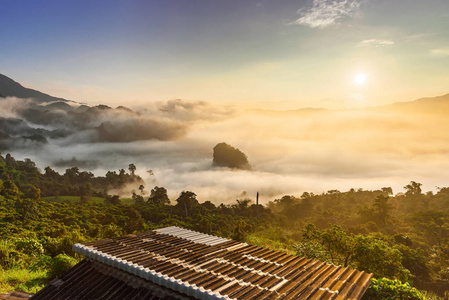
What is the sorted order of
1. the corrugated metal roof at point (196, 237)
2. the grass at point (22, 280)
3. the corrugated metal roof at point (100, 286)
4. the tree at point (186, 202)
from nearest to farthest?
the corrugated metal roof at point (100, 286)
the corrugated metal roof at point (196, 237)
the grass at point (22, 280)
the tree at point (186, 202)

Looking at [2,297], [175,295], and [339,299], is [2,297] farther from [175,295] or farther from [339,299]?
[339,299]

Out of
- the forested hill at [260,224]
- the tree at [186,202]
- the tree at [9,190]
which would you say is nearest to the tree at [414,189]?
the forested hill at [260,224]

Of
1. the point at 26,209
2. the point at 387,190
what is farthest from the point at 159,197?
the point at 387,190

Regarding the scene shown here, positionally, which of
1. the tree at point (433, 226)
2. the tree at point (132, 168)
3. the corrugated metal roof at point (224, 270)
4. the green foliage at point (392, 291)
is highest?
the corrugated metal roof at point (224, 270)

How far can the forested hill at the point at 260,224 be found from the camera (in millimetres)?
14492

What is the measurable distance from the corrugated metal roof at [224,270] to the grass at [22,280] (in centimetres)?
669

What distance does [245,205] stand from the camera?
6097 cm

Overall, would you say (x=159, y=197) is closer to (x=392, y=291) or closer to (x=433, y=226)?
(x=433, y=226)

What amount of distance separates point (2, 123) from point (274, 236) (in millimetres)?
183743

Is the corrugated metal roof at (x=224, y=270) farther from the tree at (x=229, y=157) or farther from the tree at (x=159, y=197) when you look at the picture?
the tree at (x=229, y=157)

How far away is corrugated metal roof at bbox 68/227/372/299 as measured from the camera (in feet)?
20.5

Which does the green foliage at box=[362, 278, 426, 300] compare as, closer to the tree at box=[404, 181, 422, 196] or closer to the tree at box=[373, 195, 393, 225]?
the tree at box=[373, 195, 393, 225]

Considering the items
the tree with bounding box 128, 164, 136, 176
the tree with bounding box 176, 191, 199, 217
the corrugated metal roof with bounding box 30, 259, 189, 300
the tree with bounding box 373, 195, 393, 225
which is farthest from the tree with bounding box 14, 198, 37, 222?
the tree with bounding box 128, 164, 136, 176

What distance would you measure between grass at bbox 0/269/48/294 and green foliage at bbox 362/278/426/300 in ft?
45.6
